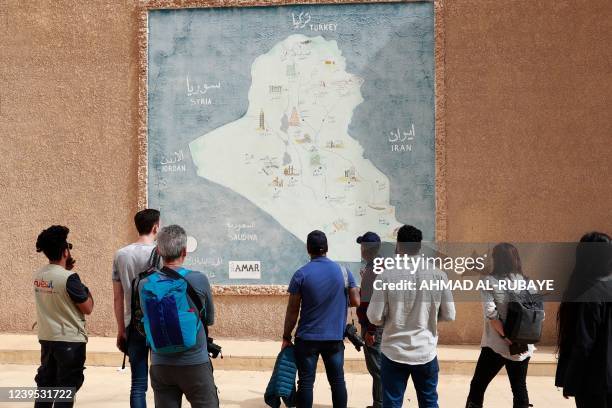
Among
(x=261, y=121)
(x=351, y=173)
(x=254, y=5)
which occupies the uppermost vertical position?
(x=254, y=5)

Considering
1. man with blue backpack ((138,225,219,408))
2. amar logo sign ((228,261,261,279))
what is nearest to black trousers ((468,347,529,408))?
man with blue backpack ((138,225,219,408))

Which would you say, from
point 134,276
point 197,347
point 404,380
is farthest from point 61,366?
point 404,380

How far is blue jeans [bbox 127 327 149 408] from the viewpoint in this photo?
5176 mm

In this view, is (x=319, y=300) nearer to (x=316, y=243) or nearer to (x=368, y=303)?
(x=316, y=243)

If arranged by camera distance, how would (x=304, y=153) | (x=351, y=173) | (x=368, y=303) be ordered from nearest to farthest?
(x=368, y=303) < (x=351, y=173) < (x=304, y=153)

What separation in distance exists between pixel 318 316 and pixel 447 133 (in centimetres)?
490

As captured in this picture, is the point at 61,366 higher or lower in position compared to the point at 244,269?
lower

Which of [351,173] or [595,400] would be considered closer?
[595,400]

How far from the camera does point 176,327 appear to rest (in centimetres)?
405

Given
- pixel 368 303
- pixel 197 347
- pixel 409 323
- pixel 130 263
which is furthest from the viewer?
pixel 368 303

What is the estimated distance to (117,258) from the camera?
532 cm

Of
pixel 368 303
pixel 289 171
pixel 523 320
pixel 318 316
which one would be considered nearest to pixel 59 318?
pixel 318 316

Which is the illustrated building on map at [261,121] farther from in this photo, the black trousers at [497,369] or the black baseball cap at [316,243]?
the black trousers at [497,369]

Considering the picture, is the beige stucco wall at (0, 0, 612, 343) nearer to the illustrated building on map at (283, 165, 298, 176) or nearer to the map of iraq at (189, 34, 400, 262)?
the map of iraq at (189, 34, 400, 262)
